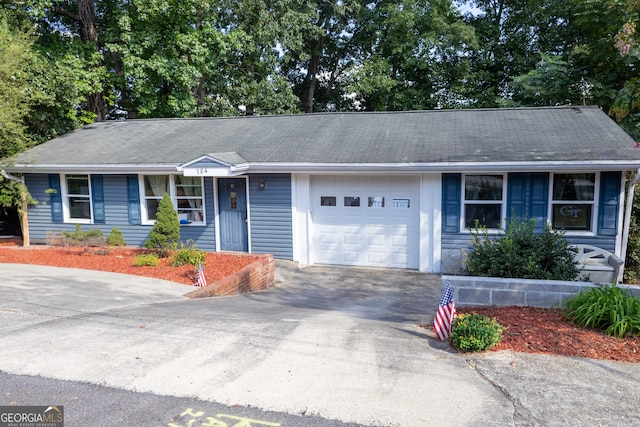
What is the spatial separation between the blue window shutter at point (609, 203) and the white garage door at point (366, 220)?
4.05 metres

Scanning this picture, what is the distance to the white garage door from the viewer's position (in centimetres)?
1164

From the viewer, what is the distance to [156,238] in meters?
10.6

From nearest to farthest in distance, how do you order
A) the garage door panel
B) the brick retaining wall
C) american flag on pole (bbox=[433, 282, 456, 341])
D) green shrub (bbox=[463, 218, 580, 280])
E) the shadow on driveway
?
1. american flag on pole (bbox=[433, 282, 456, 341])
2. green shrub (bbox=[463, 218, 580, 280])
3. the shadow on driveway
4. the brick retaining wall
5. the garage door panel

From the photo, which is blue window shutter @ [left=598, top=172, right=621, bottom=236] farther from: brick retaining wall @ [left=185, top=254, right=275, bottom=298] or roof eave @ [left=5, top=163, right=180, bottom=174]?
roof eave @ [left=5, top=163, right=180, bottom=174]

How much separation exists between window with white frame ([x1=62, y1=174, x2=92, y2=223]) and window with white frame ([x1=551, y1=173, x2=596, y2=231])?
12.7m

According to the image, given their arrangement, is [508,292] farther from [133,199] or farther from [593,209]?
[133,199]

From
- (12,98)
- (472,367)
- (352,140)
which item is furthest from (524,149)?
(12,98)

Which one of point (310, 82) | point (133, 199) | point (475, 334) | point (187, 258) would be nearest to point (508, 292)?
point (475, 334)

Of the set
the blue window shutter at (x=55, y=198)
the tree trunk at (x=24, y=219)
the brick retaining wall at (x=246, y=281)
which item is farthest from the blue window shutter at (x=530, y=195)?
the tree trunk at (x=24, y=219)

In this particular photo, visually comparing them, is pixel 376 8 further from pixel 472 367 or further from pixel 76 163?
pixel 472 367

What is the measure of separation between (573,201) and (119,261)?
1066 centimetres

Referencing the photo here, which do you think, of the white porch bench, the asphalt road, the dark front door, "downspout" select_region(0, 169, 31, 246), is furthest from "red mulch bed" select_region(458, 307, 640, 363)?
"downspout" select_region(0, 169, 31, 246)

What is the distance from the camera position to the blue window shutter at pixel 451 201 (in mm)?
11039

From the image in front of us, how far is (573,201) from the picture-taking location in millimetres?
10547
